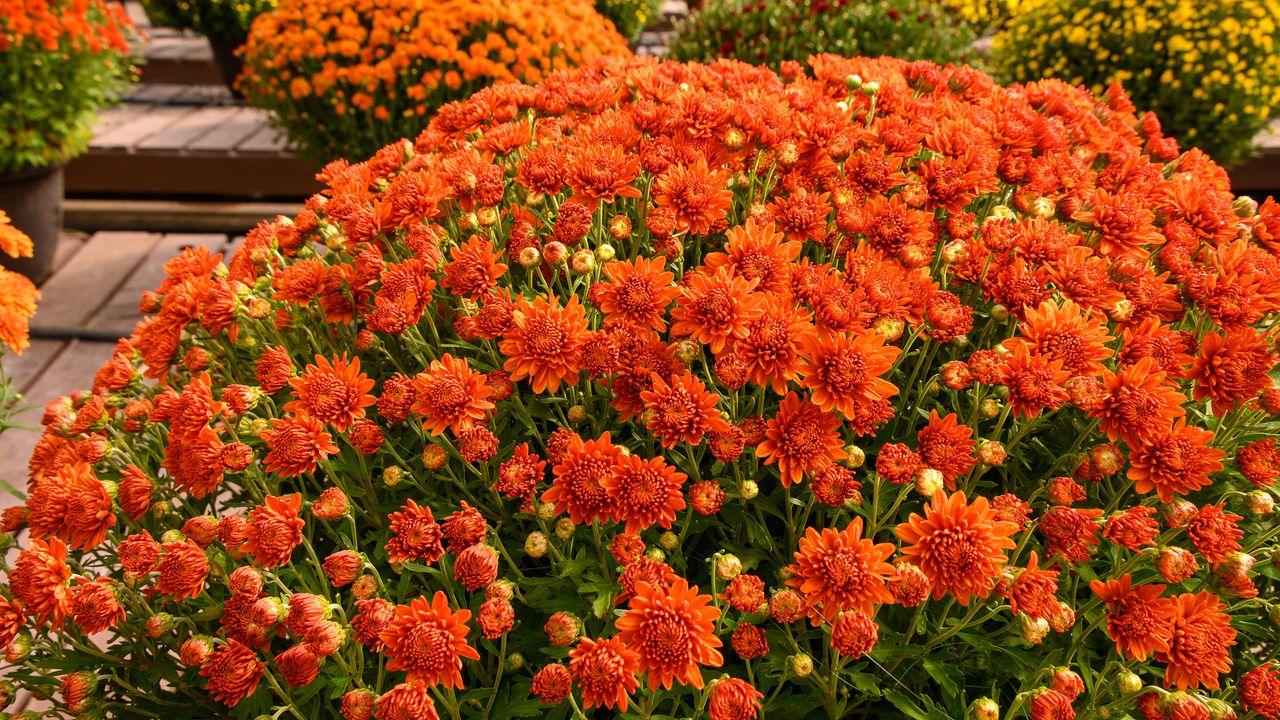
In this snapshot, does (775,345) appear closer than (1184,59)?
Yes

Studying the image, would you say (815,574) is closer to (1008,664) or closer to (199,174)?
(1008,664)

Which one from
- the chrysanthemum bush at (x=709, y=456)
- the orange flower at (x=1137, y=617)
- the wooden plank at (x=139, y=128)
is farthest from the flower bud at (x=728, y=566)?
the wooden plank at (x=139, y=128)

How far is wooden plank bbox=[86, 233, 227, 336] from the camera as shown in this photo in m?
4.25

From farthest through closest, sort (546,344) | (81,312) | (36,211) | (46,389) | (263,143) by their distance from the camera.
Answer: (263,143) < (36,211) < (81,312) < (46,389) < (546,344)

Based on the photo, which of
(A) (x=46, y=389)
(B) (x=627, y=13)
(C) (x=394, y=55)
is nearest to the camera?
(A) (x=46, y=389)

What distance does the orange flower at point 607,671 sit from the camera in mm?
1008

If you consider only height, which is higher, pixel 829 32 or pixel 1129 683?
pixel 829 32

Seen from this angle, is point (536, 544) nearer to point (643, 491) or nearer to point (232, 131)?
point (643, 491)

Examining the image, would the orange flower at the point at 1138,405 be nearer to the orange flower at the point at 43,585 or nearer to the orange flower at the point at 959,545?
the orange flower at the point at 959,545

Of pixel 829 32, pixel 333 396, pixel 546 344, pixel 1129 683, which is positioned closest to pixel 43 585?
pixel 333 396

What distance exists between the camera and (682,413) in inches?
45.3

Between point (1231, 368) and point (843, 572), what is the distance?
703 millimetres

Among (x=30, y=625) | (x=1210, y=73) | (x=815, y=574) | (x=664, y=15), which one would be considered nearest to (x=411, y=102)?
(x=30, y=625)

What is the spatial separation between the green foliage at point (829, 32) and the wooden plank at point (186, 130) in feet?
12.8
